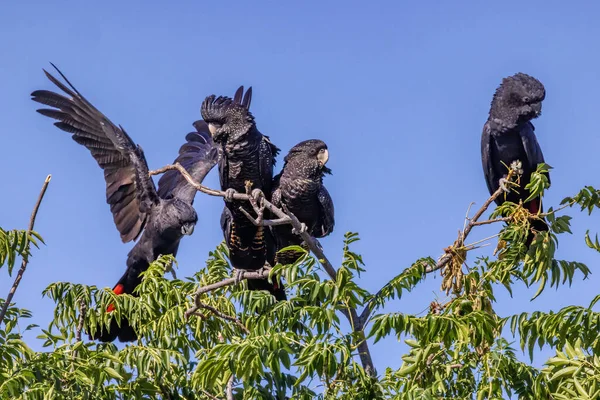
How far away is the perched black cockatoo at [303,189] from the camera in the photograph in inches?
277

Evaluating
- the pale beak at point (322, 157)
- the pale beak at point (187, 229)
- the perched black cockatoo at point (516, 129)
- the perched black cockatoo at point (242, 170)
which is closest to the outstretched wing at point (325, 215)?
the pale beak at point (322, 157)

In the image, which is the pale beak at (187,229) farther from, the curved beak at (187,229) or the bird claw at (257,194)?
the bird claw at (257,194)

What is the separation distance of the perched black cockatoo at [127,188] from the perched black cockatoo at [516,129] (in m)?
3.16

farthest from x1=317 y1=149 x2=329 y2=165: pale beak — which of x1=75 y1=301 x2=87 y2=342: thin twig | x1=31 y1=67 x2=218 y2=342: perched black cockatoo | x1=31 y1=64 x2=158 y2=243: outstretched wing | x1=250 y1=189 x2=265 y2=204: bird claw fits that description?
x1=31 y1=64 x2=158 y2=243: outstretched wing

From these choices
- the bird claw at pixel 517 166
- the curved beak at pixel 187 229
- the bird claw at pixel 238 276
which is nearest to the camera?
the bird claw at pixel 238 276

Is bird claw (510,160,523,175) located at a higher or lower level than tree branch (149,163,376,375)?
higher

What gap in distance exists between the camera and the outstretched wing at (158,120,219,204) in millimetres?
10172

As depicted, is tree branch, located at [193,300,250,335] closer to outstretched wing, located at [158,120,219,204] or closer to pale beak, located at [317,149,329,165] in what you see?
pale beak, located at [317,149,329,165]

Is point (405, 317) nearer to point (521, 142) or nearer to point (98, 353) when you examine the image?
point (98, 353)

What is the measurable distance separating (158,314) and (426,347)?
2036mm

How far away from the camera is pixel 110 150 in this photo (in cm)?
932

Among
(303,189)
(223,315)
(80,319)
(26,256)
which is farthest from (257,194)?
(26,256)

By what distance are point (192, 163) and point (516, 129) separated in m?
4.40

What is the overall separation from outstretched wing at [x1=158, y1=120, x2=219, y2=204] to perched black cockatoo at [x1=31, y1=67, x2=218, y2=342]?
0.67m
